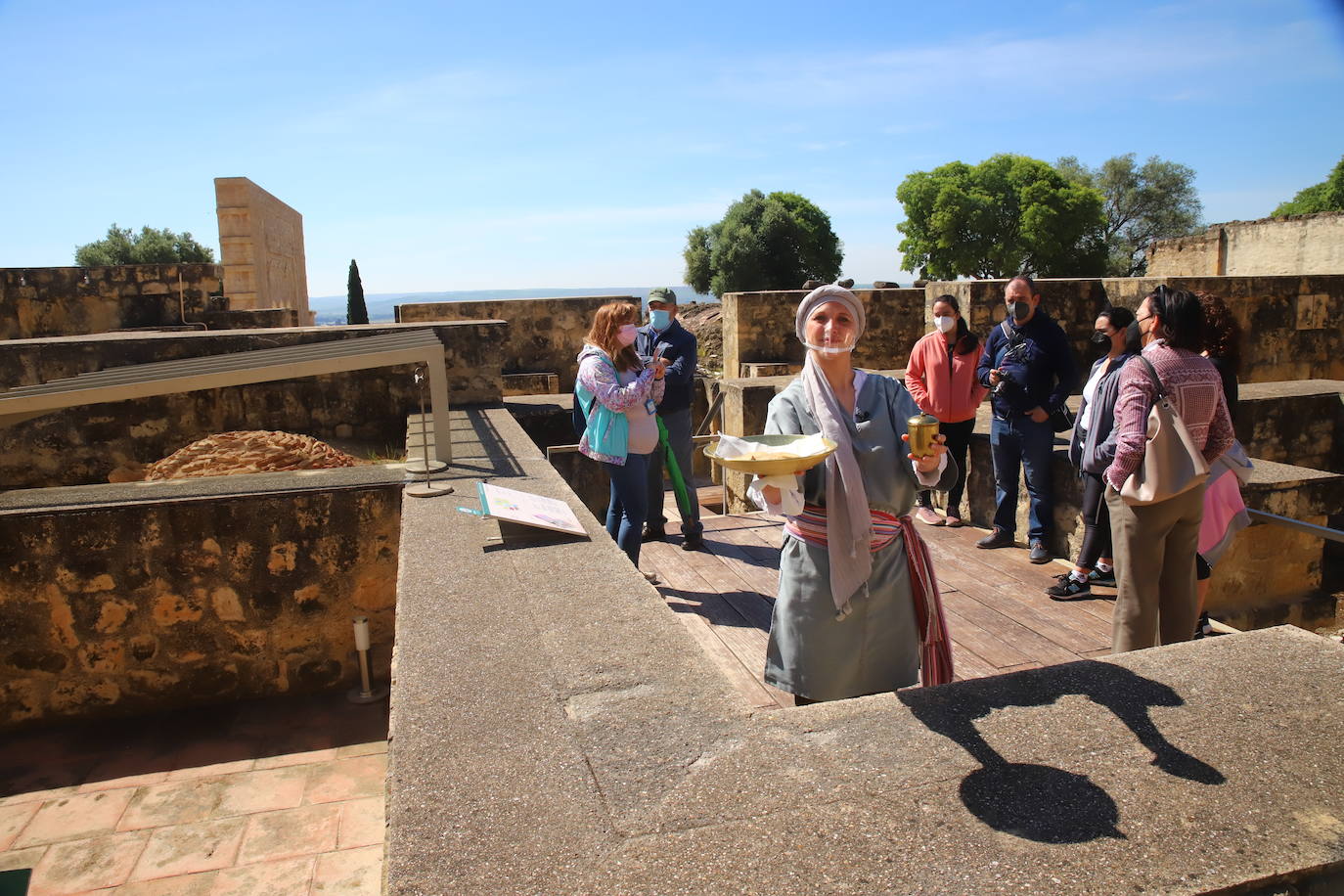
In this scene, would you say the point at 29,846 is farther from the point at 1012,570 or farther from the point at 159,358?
the point at 1012,570

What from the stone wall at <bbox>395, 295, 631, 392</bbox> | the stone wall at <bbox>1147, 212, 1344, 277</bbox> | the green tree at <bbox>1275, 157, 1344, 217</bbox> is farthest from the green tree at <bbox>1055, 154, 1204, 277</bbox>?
the stone wall at <bbox>395, 295, 631, 392</bbox>

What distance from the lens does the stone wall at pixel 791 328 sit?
1338 centimetres

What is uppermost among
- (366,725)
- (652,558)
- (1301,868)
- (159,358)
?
(159,358)

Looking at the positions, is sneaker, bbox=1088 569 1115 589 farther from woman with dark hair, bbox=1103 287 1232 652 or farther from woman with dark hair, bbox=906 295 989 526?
woman with dark hair, bbox=1103 287 1232 652

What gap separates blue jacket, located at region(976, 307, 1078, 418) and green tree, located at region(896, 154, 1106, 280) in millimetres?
42834

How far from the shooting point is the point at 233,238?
16.7 metres

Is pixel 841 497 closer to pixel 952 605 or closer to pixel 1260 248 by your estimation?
pixel 952 605

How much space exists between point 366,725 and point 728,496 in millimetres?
4505

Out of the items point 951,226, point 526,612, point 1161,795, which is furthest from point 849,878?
point 951,226

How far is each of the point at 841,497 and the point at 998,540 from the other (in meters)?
3.26

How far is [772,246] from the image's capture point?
50.0 m

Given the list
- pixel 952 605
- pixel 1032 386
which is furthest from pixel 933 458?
pixel 1032 386

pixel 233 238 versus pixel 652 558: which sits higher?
pixel 233 238

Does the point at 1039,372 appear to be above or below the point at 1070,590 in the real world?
above
